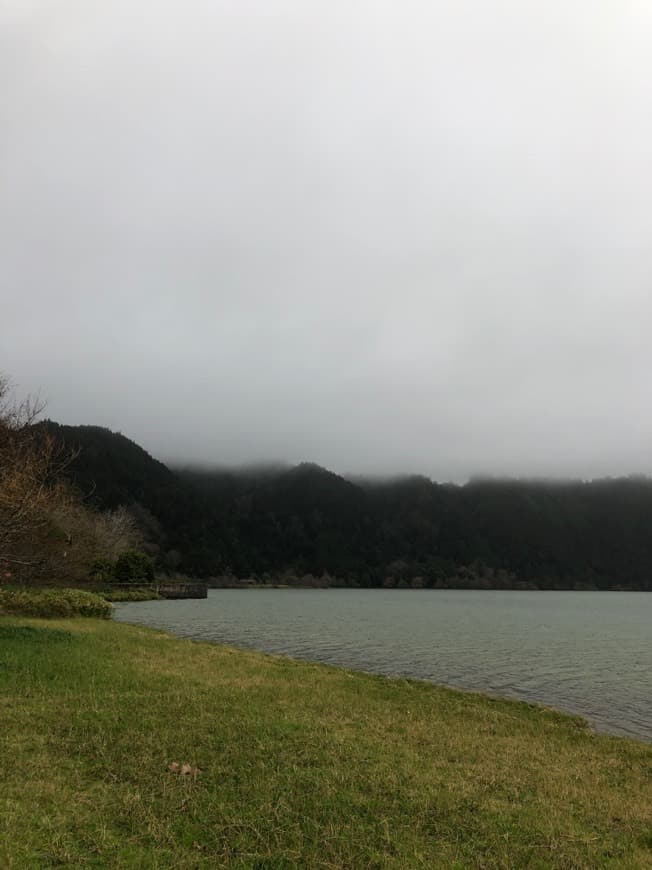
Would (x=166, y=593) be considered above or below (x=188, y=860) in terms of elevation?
below

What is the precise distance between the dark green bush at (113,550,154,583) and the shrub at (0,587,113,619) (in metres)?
59.2

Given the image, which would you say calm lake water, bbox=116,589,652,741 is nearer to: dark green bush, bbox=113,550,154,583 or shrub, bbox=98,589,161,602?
shrub, bbox=98,589,161,602

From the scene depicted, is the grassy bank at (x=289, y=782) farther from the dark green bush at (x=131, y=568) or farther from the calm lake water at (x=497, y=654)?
the dark green bush at (x=131, y=568)

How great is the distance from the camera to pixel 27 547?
47.6 meters

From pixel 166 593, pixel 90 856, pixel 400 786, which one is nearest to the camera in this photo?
pixel 90 856

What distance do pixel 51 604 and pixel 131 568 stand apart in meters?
66.1

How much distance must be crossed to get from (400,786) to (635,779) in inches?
250

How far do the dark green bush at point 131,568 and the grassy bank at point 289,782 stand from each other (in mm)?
87747

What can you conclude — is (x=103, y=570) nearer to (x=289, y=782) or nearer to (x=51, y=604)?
(x=51, y=604)

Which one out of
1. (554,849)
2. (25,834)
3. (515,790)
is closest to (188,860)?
(25,834)

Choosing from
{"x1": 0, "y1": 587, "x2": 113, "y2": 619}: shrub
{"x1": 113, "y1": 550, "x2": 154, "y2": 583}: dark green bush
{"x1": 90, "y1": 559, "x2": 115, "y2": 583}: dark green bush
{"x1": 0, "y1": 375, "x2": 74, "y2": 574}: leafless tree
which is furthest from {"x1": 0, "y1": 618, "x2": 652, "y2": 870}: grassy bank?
{"x1": 113, "y1": 550, "x2": 154, "y2": 583}: dark green bush

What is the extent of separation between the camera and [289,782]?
9398mm

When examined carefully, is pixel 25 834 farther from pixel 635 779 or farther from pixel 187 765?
pixel 635 779

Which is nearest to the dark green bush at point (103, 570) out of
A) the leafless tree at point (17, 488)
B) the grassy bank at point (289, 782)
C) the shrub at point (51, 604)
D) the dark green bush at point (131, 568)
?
the dark green bush at point (131, 568)
